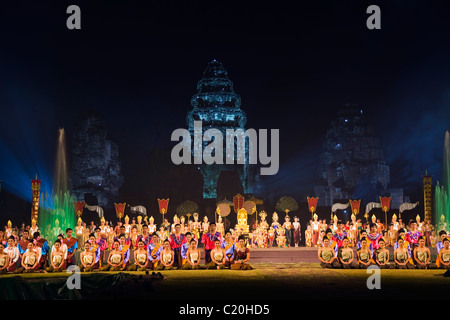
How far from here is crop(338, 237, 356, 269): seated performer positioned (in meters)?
12.9

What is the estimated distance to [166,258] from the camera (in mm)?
13078

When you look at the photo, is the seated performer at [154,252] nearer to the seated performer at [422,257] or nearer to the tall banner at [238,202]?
the seated performer at [422,257]

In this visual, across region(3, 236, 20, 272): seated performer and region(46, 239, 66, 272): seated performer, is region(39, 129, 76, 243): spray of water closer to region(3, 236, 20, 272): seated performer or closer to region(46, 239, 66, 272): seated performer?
region(3, 236, 20, 272): seated performer

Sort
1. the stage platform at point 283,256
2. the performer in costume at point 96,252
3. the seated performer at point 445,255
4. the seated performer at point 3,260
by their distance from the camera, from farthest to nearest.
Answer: the stage platform at point 283,256
the performer in costume at point 96,252
the seated performer at point 445,255
the seated performer at point 3,260

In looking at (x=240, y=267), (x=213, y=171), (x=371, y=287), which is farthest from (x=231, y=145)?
(x=371, y=287)

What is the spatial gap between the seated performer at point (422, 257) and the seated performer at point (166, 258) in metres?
6.24

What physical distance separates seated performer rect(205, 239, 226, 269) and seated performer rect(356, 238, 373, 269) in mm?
3460

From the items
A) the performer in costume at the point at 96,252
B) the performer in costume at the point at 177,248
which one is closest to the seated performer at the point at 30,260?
the performer in costume at the point at 96,252

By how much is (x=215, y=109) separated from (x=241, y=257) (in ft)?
84.7

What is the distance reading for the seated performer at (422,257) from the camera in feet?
41.8

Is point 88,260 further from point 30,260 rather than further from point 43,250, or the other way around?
point 30,260

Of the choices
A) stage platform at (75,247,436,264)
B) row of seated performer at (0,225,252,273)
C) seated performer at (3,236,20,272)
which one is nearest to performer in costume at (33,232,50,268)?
row of seated performer at (0,225,252,273)

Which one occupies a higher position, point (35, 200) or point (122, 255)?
point (35, 200)

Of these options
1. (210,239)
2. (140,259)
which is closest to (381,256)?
(210,239)
